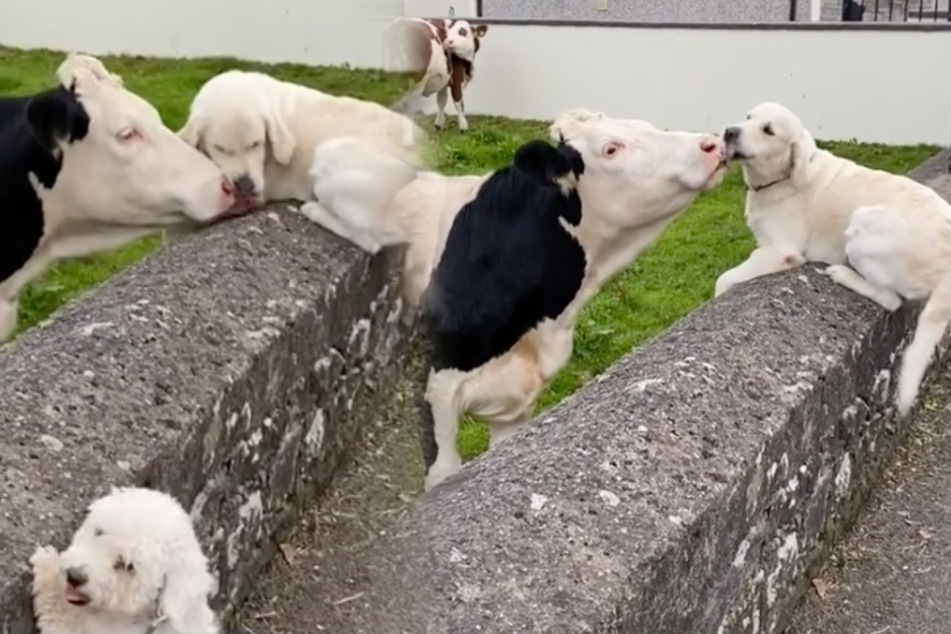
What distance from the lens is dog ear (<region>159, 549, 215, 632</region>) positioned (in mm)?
1012

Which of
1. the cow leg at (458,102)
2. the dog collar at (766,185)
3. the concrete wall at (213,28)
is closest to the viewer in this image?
the concrete wall at (213,28)

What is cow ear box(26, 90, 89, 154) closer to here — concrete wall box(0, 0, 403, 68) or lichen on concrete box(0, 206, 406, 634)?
lichen on concrete box(0, 206, 406, 634)

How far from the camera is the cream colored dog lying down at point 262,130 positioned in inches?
40.3

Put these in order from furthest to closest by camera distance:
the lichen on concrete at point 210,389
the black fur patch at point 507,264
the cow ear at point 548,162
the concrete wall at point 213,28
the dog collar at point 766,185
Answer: the dog collar at point 766,185
the lichen on concrete at point 210,389
the cow ear at point 548,162
the black fur patch at point 507,264
the concrete wall at point 213,28

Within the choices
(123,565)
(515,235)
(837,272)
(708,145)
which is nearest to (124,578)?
(123,565)

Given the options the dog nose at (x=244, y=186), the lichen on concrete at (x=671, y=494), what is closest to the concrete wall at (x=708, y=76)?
the lichen on concrete at (x=671, y=494)

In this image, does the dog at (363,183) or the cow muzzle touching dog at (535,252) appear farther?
the cow muzzle touching dog at (535,252)

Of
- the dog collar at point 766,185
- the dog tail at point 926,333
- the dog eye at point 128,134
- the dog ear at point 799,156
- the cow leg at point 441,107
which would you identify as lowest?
the dog tail at point 926,333

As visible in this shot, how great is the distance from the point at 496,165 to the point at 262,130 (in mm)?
625

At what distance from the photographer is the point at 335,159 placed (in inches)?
37.8

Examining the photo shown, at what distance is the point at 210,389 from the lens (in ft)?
5.08

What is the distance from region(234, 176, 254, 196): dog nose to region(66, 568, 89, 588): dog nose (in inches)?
25.0

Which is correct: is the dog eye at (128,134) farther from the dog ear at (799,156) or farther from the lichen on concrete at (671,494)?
the dog ear at (799,156)

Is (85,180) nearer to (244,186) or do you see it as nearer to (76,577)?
(244,186)
